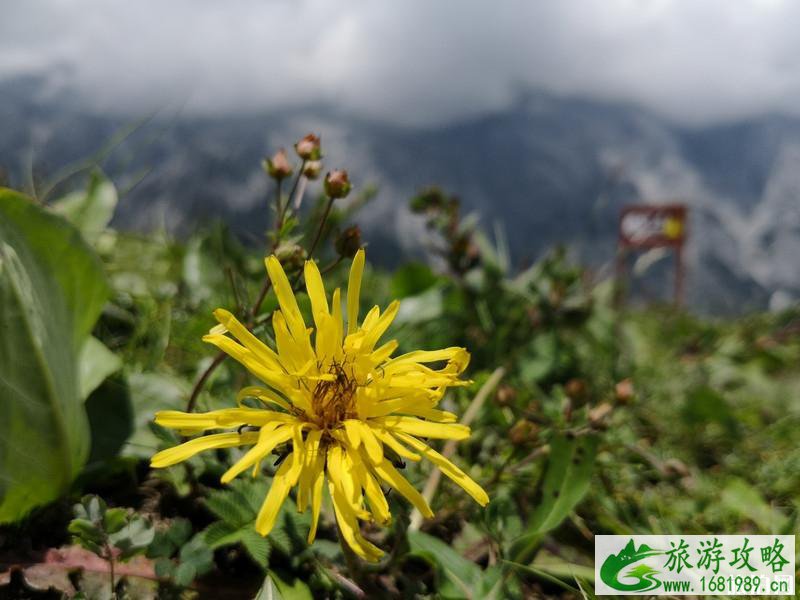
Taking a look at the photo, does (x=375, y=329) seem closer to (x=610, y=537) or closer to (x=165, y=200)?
(x=610, y=537)

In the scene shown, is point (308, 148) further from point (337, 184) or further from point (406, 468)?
point (406, 468)

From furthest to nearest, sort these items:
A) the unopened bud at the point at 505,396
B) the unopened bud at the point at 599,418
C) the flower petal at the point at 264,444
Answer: the unopened bud at the point at 505,396, the unopened bud at the point at 599,418, the flower petal at the point at 264,444

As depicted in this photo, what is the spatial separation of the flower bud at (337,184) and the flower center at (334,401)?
34cm

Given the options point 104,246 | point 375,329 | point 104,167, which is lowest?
point 375,329

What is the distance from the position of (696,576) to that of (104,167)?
213cm

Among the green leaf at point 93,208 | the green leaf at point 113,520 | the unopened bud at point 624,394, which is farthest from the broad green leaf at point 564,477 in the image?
the green leaf at point 93,208

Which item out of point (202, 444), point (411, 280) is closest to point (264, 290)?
point (202, 444)

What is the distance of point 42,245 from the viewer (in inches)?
43.2

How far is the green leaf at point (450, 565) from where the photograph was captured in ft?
3.46

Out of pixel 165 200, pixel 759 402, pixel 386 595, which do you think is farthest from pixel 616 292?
pixel 165 200

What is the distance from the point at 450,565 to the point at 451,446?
292 mm

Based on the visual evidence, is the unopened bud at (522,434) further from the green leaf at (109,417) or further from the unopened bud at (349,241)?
the green leaf at (109,417)

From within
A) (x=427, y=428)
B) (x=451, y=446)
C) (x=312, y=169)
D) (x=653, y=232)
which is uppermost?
(x=653, y=232)

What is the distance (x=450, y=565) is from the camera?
1084 millimetres
